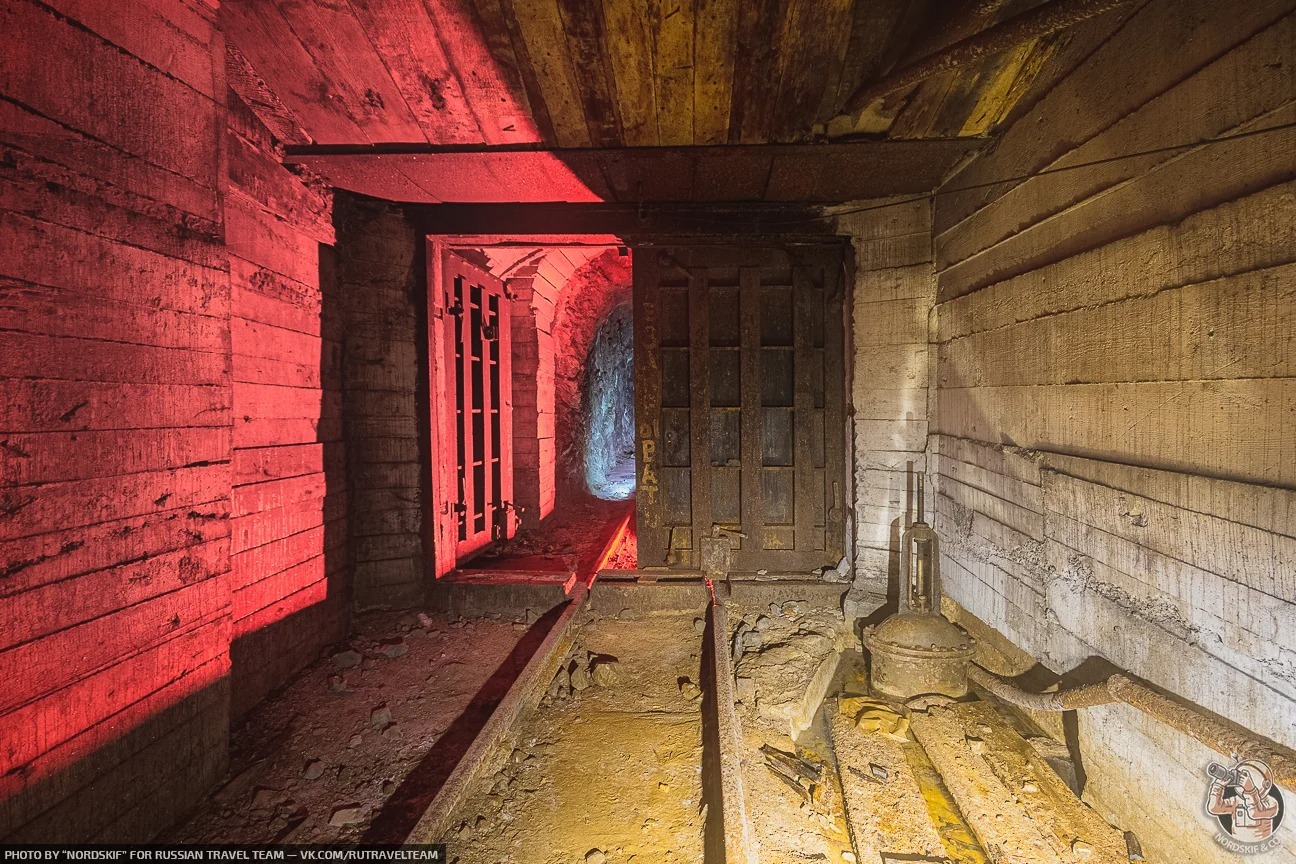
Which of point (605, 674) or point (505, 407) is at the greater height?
point (505, 407)

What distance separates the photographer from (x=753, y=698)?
126 inches

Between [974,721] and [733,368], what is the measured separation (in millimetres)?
3317

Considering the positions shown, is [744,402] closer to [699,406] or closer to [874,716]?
[699,406]

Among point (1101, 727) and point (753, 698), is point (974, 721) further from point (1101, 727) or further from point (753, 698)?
point (753, 698)

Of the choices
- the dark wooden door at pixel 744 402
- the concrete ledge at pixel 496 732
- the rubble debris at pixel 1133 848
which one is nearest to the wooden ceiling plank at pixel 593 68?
the dark wooden door at pixel 744 402

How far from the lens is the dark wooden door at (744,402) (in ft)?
16.0

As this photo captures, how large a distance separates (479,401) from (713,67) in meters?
4.07

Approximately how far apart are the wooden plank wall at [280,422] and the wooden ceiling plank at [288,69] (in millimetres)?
315

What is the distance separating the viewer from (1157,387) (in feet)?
6.98

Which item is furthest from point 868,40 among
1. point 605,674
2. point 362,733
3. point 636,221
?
point 362,733

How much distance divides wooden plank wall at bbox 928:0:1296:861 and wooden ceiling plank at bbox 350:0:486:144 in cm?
348

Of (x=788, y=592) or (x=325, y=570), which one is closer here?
(x=325, y=570)

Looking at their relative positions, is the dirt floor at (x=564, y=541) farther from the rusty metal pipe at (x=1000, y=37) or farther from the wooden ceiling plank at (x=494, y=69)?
the rusty metal pipe at (x=1000, y=37)

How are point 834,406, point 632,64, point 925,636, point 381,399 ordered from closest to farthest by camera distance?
point 632,64, point 925,636, point 381,399, point 834,406
